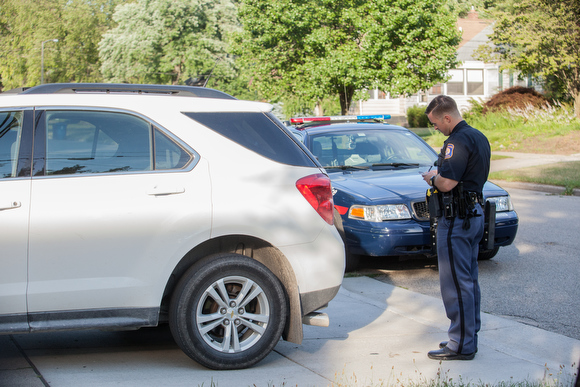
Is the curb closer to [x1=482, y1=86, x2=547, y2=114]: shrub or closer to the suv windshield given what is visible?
the suv windshield

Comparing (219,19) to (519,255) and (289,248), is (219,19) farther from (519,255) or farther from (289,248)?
(289,248)

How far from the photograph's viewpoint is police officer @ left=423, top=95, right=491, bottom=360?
4496 mm

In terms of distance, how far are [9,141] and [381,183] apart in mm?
4294

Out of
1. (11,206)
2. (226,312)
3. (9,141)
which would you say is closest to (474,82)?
(226,312)

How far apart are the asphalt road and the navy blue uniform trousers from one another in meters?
1.25

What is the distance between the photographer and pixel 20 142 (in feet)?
13.5

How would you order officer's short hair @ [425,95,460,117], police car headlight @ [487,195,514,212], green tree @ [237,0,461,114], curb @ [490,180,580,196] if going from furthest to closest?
green tree @ [237,0,461,114], curb @ [490,180,580,196], police car headlight @ [487,195,514,212], officer's short hair @ [425,95,460,117]

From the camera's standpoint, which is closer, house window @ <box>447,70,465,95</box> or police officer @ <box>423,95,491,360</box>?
police officer @ <box>423,95,491,360</box>

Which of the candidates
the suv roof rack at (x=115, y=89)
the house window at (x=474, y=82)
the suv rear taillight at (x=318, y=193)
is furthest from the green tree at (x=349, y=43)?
the suv rear taillight at (x=318, y=193)

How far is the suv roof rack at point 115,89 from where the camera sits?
434cm

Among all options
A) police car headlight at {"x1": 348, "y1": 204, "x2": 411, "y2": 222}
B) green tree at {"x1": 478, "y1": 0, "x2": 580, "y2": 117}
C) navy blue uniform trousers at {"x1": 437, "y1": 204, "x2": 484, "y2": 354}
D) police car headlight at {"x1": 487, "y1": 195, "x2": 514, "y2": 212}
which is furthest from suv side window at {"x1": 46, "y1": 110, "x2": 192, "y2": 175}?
green tree at {"x1": 478, "y1": 0, "x2": 580, "y2": 117}

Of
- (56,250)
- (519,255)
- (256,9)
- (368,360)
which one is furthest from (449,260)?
(256,9)

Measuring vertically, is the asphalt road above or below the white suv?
below

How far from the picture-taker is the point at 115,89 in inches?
173
